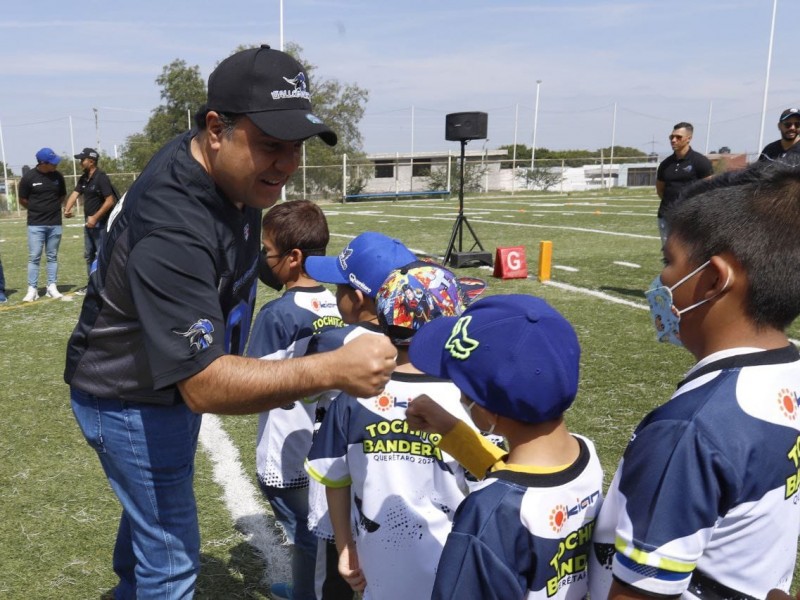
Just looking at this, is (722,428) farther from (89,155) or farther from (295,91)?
(89,155)

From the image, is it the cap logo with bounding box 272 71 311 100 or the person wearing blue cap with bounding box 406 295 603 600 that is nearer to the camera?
the person wearing blue cap with bounding box 406 295 603 600

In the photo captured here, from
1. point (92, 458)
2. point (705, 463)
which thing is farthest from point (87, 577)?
point (705, 463)

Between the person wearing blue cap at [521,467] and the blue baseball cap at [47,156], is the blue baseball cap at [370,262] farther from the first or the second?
the blue baseball cap at [47,156]

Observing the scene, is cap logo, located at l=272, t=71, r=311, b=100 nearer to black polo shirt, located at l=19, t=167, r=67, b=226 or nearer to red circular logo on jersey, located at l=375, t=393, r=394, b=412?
red circular logo on jersey, located at l=375, t=393, r=394, b=412

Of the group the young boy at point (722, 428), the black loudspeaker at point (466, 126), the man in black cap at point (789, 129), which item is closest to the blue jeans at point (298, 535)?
the young boy at point (722, 428)

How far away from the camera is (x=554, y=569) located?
1600 millimetres


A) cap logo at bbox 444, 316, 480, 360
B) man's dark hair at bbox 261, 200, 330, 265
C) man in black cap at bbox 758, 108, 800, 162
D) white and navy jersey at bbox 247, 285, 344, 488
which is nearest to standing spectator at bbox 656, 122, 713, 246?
man in black cap at bbox 758, 108, 800, 162

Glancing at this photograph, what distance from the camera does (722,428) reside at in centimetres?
135

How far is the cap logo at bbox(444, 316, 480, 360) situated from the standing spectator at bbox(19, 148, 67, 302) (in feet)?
33.0

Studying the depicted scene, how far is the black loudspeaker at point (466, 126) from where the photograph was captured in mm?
13000

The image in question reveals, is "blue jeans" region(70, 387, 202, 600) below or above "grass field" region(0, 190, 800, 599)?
above

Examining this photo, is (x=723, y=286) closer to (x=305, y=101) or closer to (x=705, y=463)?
(x=705, y=463)

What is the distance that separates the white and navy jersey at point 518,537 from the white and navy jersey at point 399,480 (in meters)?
0.58

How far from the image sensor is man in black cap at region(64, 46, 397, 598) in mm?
1972
